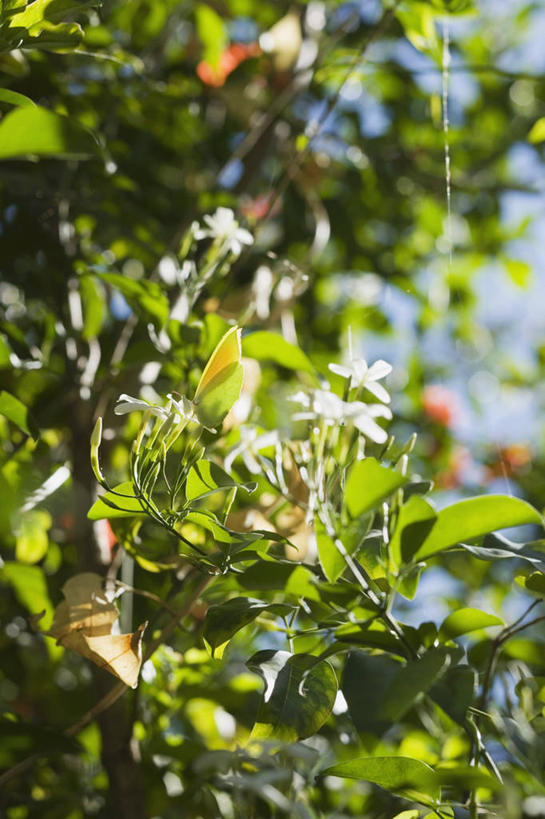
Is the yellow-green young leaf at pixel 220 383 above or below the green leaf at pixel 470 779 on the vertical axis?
above

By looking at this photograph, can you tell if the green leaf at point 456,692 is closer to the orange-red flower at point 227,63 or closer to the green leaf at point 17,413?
the green leaf at point 17,413

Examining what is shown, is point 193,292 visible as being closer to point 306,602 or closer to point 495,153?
point 306,602

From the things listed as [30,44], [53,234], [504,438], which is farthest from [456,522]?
[504,438]

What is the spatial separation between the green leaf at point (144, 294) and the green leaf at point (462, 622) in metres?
0.28

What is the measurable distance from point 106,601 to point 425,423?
0.80m

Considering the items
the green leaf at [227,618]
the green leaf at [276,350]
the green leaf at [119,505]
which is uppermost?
the green leaf at [119,505]

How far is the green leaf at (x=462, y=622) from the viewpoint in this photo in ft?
1.26

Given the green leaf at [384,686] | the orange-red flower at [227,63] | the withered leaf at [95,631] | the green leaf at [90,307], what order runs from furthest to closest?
1. the orange-red flower at [227,63]
2. the green leaf at [90,307]
3. the withered leaf at [95,631]
4. the green leaf at [384,686]

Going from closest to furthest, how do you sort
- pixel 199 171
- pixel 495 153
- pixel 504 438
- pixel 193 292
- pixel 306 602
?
pixel 306 602 < pixel 193 292 < pixel 199 171 < pixel 495 153 < pixel 504 438

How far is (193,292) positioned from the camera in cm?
55

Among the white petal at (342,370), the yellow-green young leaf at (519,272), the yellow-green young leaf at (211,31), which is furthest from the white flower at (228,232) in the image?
the yellow-green young leaf at (519,272)

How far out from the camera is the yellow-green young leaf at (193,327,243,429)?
0.36 metres

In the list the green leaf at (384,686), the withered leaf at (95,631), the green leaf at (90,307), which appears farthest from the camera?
the green leaf at (90,307)

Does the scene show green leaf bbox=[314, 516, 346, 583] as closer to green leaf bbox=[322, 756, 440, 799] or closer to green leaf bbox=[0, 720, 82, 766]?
green leaf bbox=[322, 756, 440, 799]
